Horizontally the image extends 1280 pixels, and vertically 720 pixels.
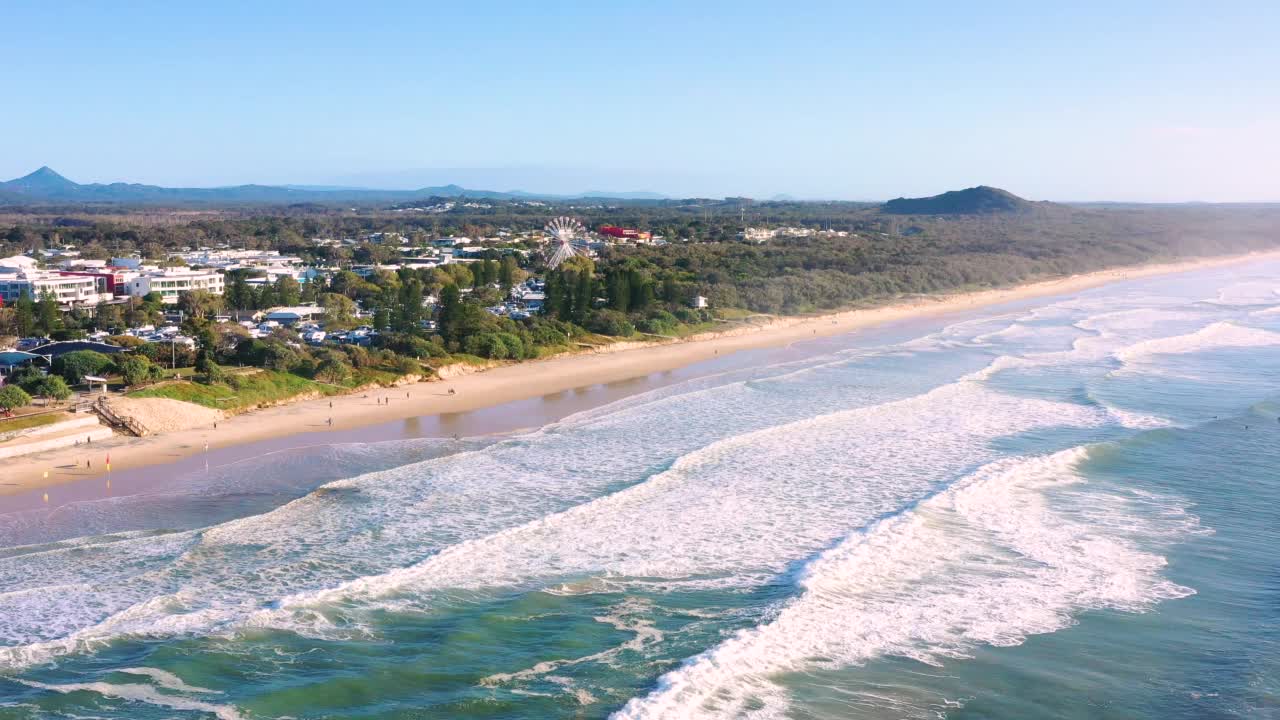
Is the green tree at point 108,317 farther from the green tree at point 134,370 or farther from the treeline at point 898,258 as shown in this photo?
the treeline at point 898,258

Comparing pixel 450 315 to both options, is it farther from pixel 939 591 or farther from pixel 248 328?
pixel 939 591

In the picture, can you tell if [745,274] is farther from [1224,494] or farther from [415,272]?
[1224,494]

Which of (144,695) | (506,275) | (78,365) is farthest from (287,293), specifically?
(144,695)

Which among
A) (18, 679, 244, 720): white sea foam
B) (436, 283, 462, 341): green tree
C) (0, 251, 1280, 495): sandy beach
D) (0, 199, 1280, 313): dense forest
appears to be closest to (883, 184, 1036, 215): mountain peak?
(0, 199, 1280, 313): dense forest

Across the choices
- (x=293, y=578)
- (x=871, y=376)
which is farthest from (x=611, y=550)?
(x=871, y=376)

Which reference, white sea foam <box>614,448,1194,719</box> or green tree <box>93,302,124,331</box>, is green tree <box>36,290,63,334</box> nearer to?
green tree <box>93,302,124,331</box>

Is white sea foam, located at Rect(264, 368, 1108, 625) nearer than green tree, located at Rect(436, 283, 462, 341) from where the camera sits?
Yes
